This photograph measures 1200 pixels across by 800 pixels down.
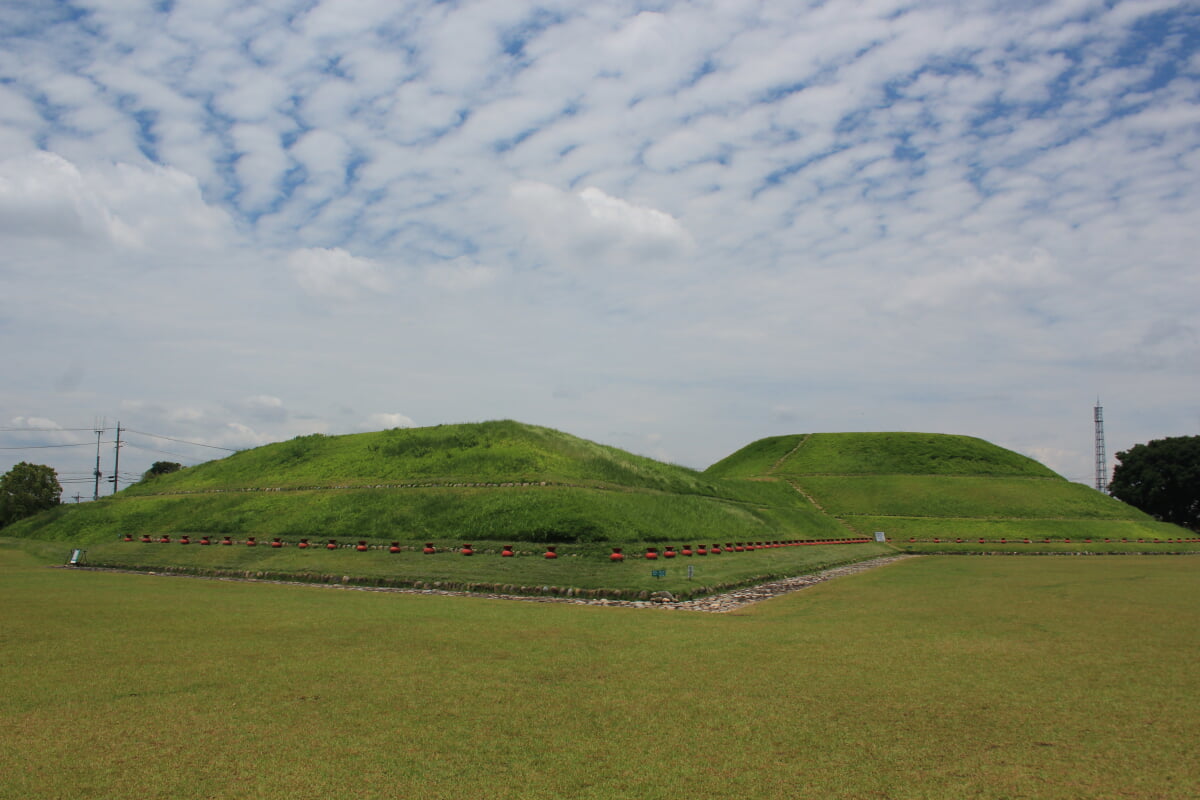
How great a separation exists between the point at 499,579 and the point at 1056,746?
19.7 meters

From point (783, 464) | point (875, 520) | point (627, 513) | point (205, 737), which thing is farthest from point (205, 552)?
point (783, 464)

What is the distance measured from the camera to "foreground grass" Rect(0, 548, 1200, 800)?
672cm

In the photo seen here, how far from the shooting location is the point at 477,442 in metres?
51.8

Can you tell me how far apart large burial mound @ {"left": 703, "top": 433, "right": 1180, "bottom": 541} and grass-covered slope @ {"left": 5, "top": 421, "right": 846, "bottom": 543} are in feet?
39.2

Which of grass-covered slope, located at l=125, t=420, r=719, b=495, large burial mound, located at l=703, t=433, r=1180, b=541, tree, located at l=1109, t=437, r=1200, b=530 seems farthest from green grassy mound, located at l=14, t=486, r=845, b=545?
tree, located at l=1109, t=437, r=1200, b=530

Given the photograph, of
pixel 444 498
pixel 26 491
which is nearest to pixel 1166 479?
pixel 444 498

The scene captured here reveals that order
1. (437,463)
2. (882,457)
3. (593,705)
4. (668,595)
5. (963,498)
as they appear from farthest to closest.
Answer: (882,457)
(963,498)
(437,463)
(668,595)
(593,705)

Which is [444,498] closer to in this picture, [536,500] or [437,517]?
[437,517]

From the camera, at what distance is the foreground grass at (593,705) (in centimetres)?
672

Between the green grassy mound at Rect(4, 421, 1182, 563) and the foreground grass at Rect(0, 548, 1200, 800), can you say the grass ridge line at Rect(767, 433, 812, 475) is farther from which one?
the foreground grass at Rect(0, 548, 1200, 800)

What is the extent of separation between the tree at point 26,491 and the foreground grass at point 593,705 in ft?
251

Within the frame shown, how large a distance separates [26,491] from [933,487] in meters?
97.8

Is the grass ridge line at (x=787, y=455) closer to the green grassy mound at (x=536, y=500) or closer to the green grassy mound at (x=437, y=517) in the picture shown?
the green grassy mound at (x=536, y=500)

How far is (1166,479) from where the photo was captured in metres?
89.9
